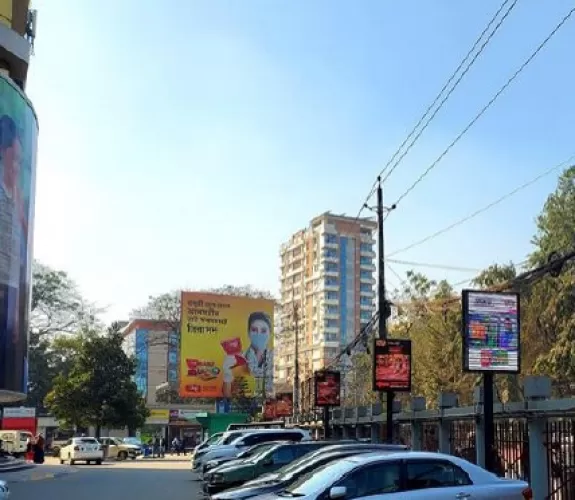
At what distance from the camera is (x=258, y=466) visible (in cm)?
2039

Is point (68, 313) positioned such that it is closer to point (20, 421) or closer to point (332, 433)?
point (20, 421)

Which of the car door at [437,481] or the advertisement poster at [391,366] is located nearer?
the car door at [437,481]

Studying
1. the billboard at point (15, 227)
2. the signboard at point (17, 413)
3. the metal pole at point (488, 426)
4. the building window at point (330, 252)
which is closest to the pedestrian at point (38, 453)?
the billboard at point (15, 227)

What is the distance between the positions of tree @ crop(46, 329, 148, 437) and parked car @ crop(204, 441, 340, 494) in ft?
142

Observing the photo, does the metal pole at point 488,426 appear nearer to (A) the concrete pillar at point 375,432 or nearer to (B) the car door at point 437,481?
(B) the car door at point 437,481

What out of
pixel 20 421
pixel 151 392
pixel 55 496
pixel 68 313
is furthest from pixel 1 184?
pixel 151 392

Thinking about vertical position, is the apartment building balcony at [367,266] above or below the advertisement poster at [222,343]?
above

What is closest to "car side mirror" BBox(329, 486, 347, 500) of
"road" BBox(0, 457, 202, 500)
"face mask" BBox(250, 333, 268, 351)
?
"road" BBox(0, 457, 202, 500)

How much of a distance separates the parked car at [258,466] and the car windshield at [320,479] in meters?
8.48

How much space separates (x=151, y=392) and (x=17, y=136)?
7277 cm

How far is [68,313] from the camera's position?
86.4 m

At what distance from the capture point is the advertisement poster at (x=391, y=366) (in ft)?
88.8

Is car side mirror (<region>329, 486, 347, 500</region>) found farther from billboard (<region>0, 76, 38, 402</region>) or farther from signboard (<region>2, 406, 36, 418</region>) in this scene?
signboard (<region>2, 406, 36, 418</region>)

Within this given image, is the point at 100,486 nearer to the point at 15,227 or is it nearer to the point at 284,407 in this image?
the point at 15,227
